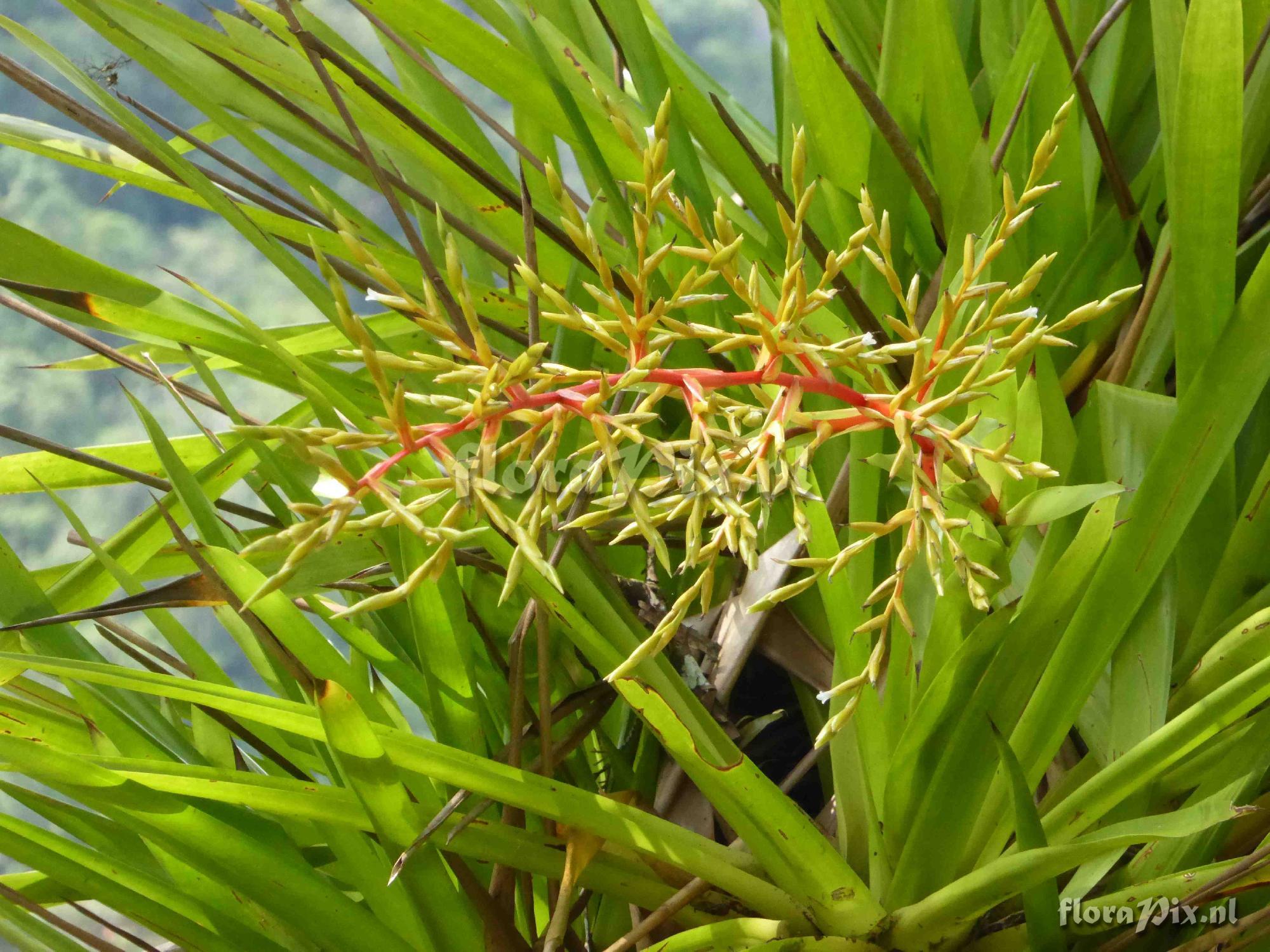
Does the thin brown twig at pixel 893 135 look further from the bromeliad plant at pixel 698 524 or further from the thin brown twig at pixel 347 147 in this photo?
the thin brown twig at pixel 347 147

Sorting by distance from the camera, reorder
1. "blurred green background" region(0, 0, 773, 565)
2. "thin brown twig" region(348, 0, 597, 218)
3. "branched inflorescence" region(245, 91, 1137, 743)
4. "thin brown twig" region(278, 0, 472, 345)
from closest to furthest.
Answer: "branched inflorescence" region(245, 91, 1137, 743) < "thin brown twig" region(278, 0, 472, 345) < "thin brown twig" region(348, 0, 597, 218) < "blurred green background" region(0, 0, 773, 565)

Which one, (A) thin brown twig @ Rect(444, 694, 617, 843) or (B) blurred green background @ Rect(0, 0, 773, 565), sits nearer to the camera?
(A) thin brown twig @ Rect(444, 694, 617, 843)

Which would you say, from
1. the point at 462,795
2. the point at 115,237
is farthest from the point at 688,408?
the point at 115,237

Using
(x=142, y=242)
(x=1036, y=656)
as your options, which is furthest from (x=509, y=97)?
(x=142, y=242)

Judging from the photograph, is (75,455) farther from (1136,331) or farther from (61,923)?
(1136,331)

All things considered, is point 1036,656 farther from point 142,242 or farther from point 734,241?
point 142,242

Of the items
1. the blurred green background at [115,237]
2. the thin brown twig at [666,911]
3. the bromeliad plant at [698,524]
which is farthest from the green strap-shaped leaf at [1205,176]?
the blurred green background at [115,237]

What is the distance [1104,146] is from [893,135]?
2.8 inches

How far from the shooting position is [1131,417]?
0.27 meters

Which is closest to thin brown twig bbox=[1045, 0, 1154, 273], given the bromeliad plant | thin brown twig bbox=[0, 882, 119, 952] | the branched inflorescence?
the bromeliad plant

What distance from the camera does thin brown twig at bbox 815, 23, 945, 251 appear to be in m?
0.29

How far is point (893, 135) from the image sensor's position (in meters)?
0.32

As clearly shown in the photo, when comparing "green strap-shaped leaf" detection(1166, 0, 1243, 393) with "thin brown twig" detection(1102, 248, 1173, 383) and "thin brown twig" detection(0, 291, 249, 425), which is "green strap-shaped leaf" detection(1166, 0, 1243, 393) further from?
"thin brown twig" detection(0, 291, 249, 425)

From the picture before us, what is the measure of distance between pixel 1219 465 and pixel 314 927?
277 mm
